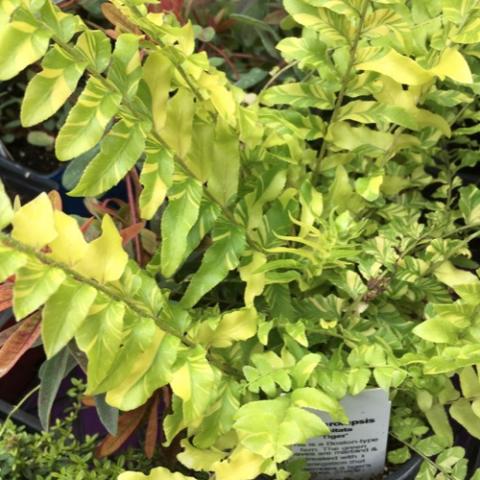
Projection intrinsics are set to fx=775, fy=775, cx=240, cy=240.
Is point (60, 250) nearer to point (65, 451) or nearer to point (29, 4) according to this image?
point (29, 4)

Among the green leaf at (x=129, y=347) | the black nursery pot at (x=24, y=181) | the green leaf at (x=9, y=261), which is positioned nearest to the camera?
the green leaf at (x=9, y=261)

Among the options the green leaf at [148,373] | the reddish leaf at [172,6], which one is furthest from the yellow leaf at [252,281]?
the reddish leaf at [172,6]

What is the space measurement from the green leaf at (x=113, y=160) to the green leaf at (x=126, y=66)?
2cm

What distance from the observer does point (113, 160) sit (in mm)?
560

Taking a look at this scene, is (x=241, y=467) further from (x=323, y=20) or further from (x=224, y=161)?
(x=323, y=20)

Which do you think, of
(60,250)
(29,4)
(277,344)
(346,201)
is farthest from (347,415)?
(29,4)

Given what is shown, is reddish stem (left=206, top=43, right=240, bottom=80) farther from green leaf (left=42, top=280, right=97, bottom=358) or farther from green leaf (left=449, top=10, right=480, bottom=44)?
green leaf (left=42, top=280, right=97, bottom=358)

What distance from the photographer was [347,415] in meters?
0.69

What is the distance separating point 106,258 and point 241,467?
8.5 inches

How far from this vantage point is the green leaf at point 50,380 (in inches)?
27.6

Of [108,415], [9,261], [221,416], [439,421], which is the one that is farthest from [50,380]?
[439,421]

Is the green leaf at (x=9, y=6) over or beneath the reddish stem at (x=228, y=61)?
over

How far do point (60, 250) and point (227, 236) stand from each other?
0.19 m

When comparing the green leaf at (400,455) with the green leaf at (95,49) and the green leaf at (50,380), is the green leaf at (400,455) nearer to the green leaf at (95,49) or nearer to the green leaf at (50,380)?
the green leaf at (50,380)
